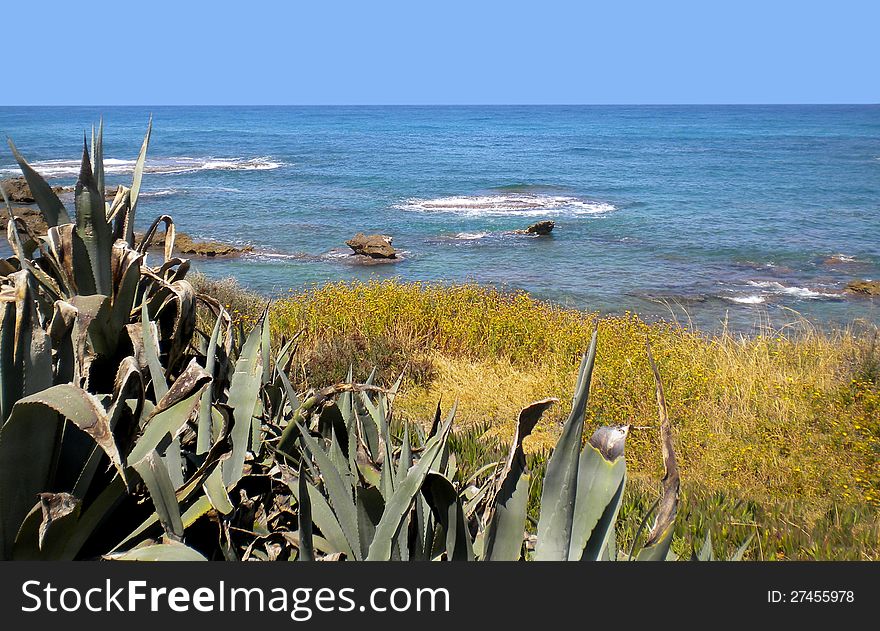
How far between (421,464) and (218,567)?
1.78ft

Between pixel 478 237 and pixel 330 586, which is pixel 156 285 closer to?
pixel 330 586

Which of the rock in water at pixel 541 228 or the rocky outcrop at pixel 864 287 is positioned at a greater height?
the rock in water at pixel 541 228

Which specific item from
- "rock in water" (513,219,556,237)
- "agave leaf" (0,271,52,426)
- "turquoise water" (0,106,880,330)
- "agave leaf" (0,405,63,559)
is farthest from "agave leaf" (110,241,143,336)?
"rock in water" (513,219,556,237)

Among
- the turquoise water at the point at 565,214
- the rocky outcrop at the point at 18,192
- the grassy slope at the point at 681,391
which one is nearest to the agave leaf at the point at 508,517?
the grassy slope at the point at 681,391

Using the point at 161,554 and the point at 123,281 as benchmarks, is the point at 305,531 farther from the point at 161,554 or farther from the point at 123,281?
the point at 123,281

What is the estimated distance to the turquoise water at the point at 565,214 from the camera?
1984 centimetres

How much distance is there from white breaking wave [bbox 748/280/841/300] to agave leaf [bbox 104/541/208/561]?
19.0 meters

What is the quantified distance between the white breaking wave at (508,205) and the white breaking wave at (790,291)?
520 inches

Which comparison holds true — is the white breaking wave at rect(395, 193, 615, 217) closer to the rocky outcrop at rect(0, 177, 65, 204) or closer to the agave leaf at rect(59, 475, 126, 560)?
the rocky outcrop at rect(0, 177, 65, 204)

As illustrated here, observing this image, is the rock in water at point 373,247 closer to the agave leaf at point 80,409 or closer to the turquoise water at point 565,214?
the turquoise water at point 565,214

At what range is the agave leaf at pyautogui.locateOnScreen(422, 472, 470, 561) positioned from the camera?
196 centimetres

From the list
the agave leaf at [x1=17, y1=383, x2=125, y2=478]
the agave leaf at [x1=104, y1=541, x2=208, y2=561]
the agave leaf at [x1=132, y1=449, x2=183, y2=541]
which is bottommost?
the agave leaf at [x1=104, y1=541, x2=208, y2=561]

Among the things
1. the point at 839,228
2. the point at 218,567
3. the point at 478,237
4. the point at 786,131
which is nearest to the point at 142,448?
the point at 218,567

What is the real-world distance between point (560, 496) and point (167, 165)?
54.7m
